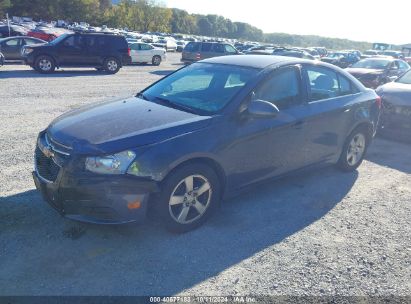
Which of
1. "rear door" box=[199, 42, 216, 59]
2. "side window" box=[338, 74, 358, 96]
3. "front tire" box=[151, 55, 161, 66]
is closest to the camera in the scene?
"side window" box=[338, 74, 358, 96]

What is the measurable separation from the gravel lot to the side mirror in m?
1.18

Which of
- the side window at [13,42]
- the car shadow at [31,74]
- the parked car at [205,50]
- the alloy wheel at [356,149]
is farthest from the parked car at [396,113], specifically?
the side window at [13,42]

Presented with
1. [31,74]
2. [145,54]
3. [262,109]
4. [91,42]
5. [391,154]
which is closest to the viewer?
[262,109]

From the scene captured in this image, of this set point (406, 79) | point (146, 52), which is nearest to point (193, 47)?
point (146, 52)

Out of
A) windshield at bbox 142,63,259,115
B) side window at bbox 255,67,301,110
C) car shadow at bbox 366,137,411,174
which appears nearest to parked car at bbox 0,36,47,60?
windshield at bbox 142,63,259,115

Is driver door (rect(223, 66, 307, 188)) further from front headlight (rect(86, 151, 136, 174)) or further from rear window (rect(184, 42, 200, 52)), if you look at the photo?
rear window (rect(184, 42, 200, 52))

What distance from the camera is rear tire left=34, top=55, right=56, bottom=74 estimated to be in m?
15.9

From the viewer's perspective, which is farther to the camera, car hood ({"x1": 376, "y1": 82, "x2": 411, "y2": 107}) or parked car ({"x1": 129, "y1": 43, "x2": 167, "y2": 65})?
parked car ({"x1": 129, "y1": 43, "x2": 167, "y2": 65})

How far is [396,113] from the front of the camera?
24.7 feet

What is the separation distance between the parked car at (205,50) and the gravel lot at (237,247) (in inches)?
727

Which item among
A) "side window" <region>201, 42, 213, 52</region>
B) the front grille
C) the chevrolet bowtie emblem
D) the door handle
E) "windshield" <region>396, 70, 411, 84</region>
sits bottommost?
the front grille

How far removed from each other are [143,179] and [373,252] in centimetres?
234

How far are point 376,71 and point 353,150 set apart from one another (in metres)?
9.95

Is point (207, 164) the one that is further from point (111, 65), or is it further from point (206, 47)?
point (206, 47)
